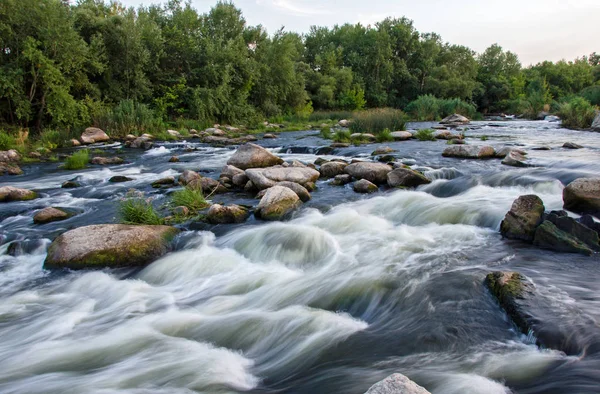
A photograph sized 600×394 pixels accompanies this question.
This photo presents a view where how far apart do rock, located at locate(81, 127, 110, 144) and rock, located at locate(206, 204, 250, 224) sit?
1540 cm

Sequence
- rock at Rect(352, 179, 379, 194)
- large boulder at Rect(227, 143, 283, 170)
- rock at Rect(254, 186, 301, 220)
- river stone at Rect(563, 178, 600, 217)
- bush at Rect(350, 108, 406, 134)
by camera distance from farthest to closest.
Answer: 1. bush at Rect(350, 108, 406, 134)
2. large boulder at Rect(227, 143, 283, 170)
3. rock at Rect(352, 179, 379, 194)
4. rock at Rect(254, 186, 301, 220)
5. river stone at Rect(563, 178, 600, 217)

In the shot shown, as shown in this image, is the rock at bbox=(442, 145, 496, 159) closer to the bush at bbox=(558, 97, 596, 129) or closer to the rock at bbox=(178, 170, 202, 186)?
the rock at bbox=(178, 170, 202, 186)

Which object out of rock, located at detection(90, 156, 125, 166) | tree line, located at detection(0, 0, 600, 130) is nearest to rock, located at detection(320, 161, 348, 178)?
rock, located at detection(90, 156, 125, 166)

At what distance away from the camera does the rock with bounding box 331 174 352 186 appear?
9.36 metres

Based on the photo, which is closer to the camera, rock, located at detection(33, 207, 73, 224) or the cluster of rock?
the cluster of rock

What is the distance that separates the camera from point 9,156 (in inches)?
560

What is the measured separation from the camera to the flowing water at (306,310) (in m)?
3.01

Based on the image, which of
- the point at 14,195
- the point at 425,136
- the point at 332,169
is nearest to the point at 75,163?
the point at 14,195

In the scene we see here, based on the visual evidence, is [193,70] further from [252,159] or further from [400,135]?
[252,159]

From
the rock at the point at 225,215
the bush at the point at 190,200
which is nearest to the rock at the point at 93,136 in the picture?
the bush at the point at 190,200

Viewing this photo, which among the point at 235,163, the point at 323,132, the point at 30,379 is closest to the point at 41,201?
the point at 235,163

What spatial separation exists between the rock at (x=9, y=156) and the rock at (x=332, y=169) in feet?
37.2

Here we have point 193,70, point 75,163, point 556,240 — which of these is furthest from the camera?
point 193,70

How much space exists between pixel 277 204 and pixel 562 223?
4.31m
